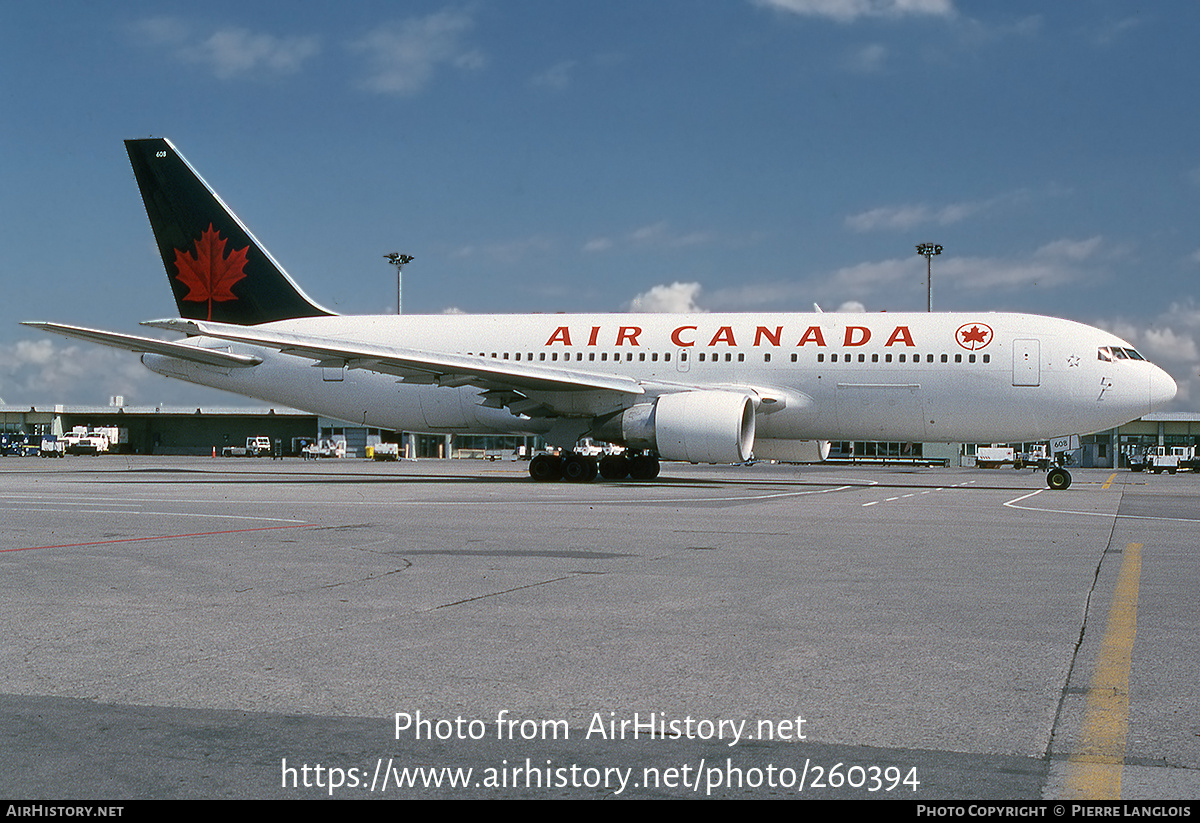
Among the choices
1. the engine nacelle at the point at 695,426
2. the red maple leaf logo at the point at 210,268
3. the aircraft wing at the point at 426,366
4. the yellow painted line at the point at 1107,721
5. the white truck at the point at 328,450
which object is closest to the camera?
the yellow painted line at the point at 1107,721

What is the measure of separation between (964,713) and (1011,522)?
10570 millimetres

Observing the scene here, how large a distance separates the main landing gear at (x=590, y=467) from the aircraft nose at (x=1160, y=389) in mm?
11481

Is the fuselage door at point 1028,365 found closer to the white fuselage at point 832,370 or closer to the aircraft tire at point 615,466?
the white fuselage at point 832,370

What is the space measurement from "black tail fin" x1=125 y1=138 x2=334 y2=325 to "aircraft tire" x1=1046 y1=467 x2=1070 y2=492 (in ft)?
65.2

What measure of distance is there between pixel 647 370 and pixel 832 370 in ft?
14.8

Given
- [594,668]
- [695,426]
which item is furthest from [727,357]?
[594,668]

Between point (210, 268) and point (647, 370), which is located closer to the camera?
point (647, 370)

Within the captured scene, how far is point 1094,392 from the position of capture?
2345 cm

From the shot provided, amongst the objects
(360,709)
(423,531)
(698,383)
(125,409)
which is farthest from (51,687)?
(125,409)

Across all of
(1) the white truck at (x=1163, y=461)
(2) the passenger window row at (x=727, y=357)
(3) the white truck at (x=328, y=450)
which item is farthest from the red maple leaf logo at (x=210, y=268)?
(1) the white truck at (x=1163, y=461)

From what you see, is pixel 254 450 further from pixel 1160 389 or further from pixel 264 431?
pixel 1160 389

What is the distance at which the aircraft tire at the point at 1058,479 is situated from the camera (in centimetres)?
2464

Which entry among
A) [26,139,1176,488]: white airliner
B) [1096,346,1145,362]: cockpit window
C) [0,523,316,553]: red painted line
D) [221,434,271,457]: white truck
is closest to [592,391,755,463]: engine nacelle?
[26,139,1176,488]: white airliner

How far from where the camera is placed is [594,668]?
16.0ft
